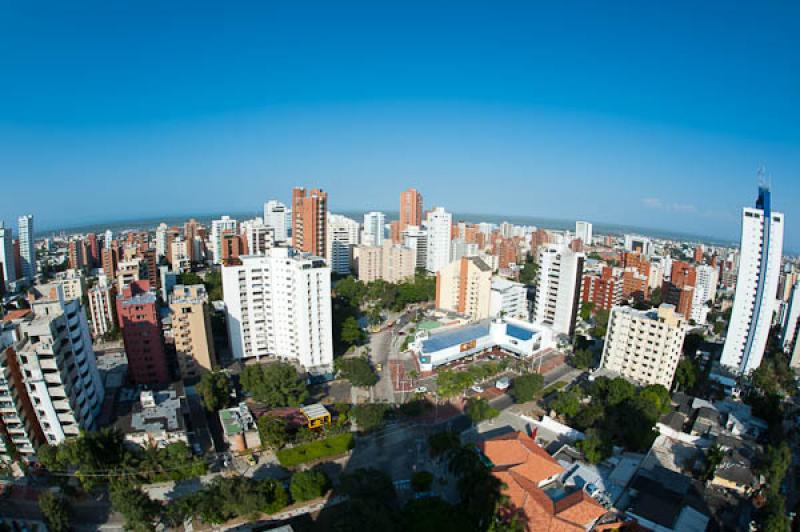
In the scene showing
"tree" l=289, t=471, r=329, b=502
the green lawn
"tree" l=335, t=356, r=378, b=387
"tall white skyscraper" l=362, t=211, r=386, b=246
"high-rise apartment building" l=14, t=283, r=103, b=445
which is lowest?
the green lawn

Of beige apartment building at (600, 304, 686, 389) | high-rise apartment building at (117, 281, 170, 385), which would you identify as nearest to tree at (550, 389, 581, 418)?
beige apartment building at (600, 304, 686, 389)

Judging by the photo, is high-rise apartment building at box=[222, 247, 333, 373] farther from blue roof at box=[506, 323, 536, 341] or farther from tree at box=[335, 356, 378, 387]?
blue roof at box=[506, 323, 536, 341]

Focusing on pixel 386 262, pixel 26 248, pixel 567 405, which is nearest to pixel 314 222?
pixel 386 262

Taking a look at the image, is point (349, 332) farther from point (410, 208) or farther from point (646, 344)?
point (410, 208)

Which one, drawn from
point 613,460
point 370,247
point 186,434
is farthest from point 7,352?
point 370,247

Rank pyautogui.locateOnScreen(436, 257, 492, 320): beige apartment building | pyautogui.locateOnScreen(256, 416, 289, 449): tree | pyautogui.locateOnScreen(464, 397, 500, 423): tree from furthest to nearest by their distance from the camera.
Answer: pyautogui.locateOnScreen(436, 257, 492, 320): beige apartment building
pyautogui.locateOnScreen(464, 397, 500, 423): tree
pyautogui.locateOnScreen(256, 416, 289, 449): tree

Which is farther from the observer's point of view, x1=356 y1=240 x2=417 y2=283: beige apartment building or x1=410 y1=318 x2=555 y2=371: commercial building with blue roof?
x1=356 y1=240 x2=417 y2=283: beige apartment building

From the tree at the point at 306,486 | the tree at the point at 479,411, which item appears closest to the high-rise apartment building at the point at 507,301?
the tree at the point at 479,411
